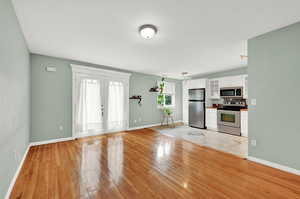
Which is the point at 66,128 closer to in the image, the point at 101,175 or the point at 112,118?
the point at 112,118

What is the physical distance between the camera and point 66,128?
3.89 meters

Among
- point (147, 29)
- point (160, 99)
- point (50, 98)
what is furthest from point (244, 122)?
point (50, 98)

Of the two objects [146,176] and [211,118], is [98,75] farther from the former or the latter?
[211,118]

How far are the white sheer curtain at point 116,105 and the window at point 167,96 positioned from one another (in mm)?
2074

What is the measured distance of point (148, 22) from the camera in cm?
211

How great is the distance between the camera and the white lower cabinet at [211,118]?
17.1ft

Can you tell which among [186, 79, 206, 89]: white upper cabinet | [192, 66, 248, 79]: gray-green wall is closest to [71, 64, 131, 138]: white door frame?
[186, 79, 206, 89]: white upper cabinet

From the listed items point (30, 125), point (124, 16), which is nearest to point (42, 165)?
point (30, 125)

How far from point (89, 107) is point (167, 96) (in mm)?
4009

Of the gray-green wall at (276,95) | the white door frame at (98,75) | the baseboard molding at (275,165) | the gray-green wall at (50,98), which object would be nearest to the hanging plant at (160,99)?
the white door frame at (98,75)

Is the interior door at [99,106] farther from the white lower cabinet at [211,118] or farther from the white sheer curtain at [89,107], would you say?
the white lower cabinet at [211,118]

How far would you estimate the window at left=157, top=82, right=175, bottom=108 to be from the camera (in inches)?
251

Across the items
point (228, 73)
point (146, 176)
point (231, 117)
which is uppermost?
point (228, 73)

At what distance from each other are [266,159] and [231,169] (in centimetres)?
80
